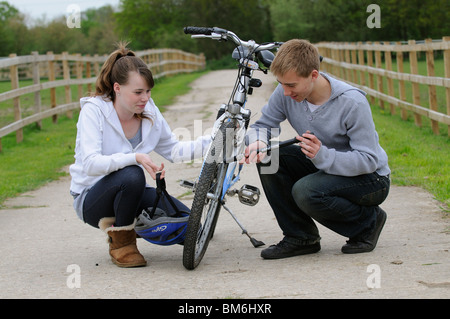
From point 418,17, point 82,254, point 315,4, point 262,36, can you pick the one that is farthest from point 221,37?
point 262,36

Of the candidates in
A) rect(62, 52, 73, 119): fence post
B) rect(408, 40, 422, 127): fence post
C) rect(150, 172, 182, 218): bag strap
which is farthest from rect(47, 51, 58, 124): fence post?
rect(150, 172, 182, 218): bag strap

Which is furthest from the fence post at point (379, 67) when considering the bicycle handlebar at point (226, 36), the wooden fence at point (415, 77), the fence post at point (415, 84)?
the bicycle handlebar at point (226, 36)

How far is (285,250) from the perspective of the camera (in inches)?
165

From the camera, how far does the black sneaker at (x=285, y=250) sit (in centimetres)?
416

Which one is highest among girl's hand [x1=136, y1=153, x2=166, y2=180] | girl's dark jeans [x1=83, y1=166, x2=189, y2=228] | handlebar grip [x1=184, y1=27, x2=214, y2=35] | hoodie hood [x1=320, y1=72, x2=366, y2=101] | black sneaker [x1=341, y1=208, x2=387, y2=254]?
handlebar grip [x1=184, y1=27, x2=214, y2=35]

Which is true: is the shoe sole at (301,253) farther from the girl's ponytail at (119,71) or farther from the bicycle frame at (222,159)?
the girl's ponytail at (119,71)

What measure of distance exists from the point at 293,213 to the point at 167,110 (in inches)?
391

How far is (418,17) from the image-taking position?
117 feet

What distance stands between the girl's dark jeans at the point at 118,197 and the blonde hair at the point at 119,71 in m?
0.45

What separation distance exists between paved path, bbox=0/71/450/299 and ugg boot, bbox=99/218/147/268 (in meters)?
0.07

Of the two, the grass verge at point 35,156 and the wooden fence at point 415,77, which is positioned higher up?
the wooden fence at point 415,77

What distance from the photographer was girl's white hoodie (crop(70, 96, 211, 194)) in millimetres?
3959

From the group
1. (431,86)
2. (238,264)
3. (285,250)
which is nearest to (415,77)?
(431,86)

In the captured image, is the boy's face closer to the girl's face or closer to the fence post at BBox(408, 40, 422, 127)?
the girl's face
